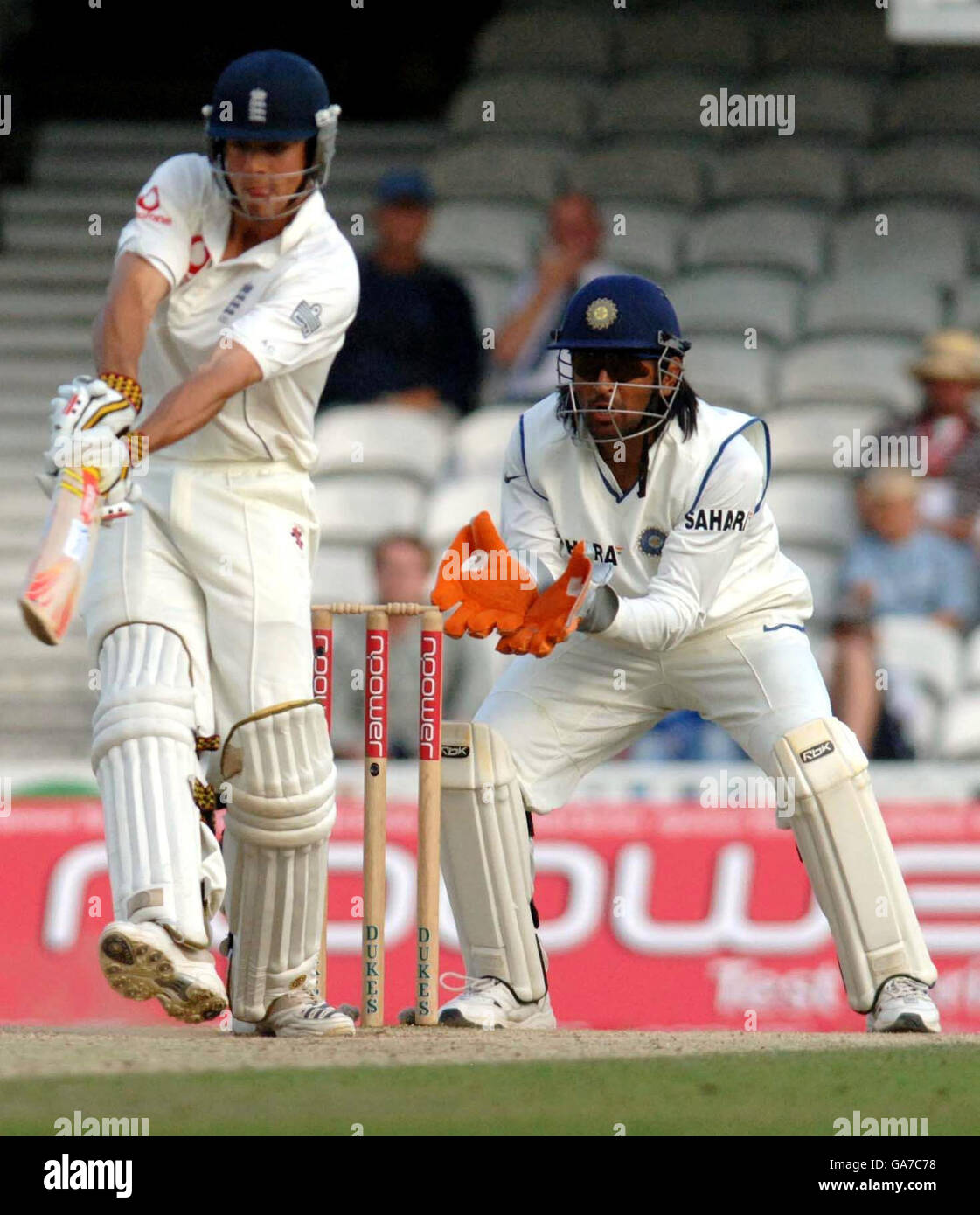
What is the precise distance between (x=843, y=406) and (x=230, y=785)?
4904 mm

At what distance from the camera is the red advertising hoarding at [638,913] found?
264 inches

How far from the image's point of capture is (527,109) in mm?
9977

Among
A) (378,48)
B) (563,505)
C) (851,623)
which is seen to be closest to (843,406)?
(851,623)

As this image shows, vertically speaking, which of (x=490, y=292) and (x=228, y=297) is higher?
(x=490, y=292)

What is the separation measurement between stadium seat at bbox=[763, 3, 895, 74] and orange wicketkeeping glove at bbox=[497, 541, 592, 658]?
597 centimetres

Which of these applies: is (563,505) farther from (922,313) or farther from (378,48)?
(378,48)

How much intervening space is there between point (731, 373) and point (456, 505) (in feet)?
4.28

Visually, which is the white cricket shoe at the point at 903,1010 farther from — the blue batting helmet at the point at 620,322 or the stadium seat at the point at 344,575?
the stadium seat at the point at 344,575

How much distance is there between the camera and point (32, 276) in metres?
9.88

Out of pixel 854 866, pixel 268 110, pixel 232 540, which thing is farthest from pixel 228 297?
pixel 854 866

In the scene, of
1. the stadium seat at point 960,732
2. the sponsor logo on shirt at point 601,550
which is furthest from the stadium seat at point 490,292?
the sponsor logo on shirt at point 601,550

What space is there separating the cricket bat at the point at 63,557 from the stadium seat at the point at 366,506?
170 inches

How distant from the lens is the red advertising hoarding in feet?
22.0

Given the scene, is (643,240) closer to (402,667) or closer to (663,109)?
(663,109)
